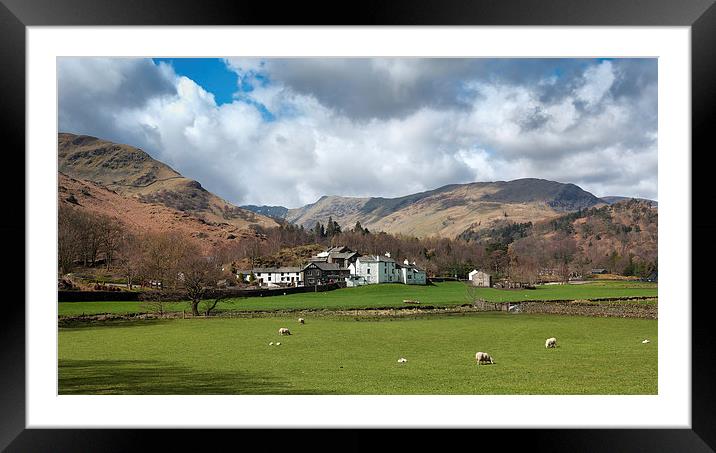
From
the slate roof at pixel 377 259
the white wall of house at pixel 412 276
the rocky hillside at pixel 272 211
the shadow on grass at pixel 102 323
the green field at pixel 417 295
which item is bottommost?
the shadow on grass at pixel 102 323

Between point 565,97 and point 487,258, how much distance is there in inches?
415

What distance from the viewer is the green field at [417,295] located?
1609 cm

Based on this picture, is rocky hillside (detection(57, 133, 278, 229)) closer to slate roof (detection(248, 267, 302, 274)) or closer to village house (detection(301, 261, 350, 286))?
slate roof (detection(248, 267, 302, 274))

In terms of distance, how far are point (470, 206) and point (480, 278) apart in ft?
30.8

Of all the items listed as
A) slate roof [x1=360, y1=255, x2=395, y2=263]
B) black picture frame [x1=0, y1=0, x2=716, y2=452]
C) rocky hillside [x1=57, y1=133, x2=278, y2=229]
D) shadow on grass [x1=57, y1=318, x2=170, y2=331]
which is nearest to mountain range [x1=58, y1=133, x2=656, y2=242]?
rocky hillside [x1=57, y1=133, x2=278, y2=229]

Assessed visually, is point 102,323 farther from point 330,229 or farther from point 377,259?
point 377,259

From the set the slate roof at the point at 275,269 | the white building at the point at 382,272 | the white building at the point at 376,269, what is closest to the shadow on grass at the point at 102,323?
the slate roof at the point at 275,269

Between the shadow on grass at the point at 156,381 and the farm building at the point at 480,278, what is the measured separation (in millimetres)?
13192

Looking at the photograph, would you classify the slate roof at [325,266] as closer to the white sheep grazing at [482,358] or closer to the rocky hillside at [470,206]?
the rocky hillside at [470,206]

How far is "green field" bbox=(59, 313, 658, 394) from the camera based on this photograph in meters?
6.16

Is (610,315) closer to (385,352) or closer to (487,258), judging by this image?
(487,258)

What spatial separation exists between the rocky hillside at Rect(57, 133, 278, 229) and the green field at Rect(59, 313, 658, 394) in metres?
11.9

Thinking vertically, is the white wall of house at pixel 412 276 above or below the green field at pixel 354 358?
above
